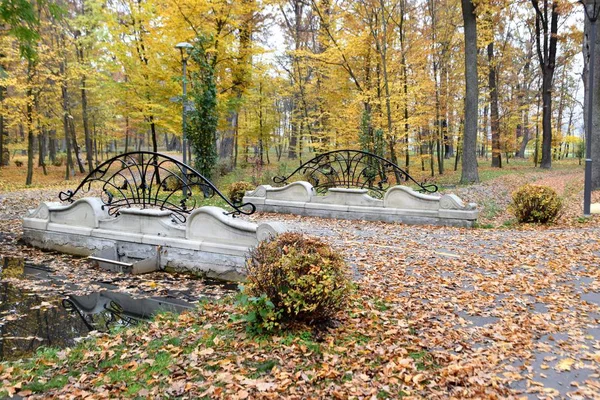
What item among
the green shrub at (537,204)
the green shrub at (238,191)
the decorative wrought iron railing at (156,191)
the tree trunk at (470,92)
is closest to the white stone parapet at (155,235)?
the decorative wrought iron railing at (156,191)

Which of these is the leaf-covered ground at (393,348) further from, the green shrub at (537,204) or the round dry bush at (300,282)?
the green shrub at (537,204)

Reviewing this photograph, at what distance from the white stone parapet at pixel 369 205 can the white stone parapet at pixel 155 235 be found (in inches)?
151

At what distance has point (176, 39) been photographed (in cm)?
1489

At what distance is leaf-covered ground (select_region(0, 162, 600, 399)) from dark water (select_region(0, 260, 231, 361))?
448 millimetres

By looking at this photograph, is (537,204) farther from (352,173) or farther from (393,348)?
(393,348)

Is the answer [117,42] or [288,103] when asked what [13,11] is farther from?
[288,103]

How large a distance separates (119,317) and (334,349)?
2.83 meters

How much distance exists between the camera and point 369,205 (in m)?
9.67

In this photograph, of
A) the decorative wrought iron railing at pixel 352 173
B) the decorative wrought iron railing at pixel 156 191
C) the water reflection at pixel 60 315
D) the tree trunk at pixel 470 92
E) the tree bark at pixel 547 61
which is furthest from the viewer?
the tree bark at pixel 547 61

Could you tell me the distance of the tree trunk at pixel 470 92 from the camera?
44.5 ft

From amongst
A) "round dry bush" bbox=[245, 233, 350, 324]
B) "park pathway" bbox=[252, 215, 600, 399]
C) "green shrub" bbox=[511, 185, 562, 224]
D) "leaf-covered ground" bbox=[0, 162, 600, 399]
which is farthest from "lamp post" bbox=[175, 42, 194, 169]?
"round dry bush" bbox=[245, 233, 350, 324]

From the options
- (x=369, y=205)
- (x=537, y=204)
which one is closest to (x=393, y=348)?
(x=369, y=205)

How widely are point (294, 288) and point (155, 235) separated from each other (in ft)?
13.4

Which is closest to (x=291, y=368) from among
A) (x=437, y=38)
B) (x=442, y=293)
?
(x=442, y=293)
